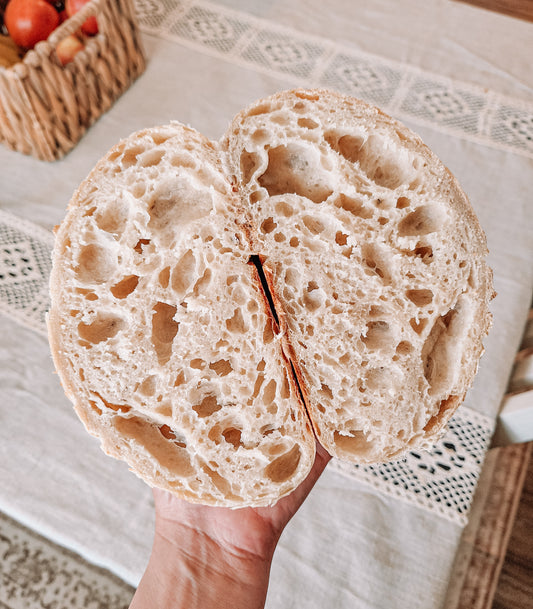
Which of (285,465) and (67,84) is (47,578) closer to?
(285,465)

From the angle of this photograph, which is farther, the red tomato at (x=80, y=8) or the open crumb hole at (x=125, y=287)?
the red tomato at (x=80, y=8)

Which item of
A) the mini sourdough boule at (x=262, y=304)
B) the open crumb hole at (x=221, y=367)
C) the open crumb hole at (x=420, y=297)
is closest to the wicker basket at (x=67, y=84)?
the mini sourdough boule at (x=262, y=304)

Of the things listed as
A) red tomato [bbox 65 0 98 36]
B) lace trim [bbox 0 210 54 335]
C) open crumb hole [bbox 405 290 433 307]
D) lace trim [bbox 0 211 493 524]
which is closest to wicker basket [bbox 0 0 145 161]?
red tomato [bbox 65 0 98 36]

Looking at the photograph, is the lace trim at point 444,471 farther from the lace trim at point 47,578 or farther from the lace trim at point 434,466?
the lace trim at point 47,578

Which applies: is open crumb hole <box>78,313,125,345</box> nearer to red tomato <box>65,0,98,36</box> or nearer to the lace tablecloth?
the lace tablecloth

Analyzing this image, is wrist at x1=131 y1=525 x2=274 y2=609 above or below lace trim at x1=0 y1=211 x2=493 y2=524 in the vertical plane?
below
